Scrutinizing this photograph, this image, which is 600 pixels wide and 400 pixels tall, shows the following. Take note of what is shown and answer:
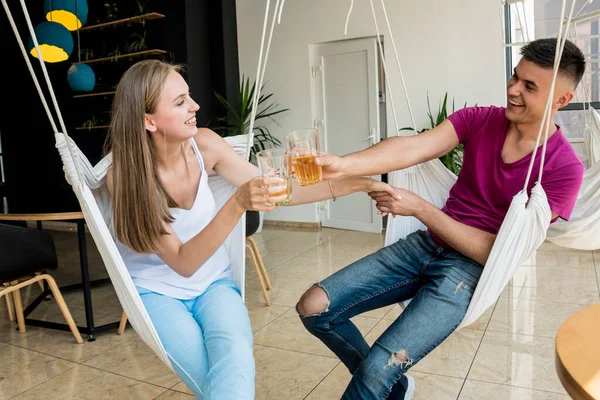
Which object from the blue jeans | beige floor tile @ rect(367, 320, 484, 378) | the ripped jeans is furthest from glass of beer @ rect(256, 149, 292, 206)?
beige floor tile @ rect(367, 320, 484, 378)

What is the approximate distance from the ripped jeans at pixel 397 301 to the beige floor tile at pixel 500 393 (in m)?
0.44

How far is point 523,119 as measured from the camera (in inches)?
66.9

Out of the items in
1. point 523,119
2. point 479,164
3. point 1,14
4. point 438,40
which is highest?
point 1,14

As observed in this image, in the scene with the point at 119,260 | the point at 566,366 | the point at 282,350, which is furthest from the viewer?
the point at 282,350

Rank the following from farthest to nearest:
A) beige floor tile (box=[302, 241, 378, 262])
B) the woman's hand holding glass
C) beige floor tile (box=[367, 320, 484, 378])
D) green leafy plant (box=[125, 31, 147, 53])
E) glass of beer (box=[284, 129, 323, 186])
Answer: green leafy plant (box=[125, 31, 147, 53]), beige floor tile (box=[302, 241, 378, 262]), beige floor tile (box=[367, 320, 484, 378]), glass of beer (box=[284, 129, 323, 186]), the woman's hand holding glass

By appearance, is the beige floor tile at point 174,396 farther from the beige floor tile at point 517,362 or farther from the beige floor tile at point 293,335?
the beige floor tile at point 517,362

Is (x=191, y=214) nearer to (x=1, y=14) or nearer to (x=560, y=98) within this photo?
(x=560, y=98)

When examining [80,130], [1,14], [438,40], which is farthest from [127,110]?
[1,14]

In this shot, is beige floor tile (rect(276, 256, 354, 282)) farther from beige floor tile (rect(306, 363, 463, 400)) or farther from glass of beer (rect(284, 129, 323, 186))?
glass of beer (rect(284, 129, 323, 186))

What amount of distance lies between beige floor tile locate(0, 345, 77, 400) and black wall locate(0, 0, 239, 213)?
2.06 metres

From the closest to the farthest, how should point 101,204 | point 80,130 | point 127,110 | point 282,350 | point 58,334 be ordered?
point 127,110 < point 101,204 < point 282,350 < point 58,334 < point 80,130

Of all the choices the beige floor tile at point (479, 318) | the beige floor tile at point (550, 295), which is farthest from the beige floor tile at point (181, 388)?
the beige floor tile at point (550, 295)

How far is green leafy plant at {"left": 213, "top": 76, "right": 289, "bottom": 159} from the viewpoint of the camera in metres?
5.67

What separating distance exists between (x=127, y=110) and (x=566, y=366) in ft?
4.48
